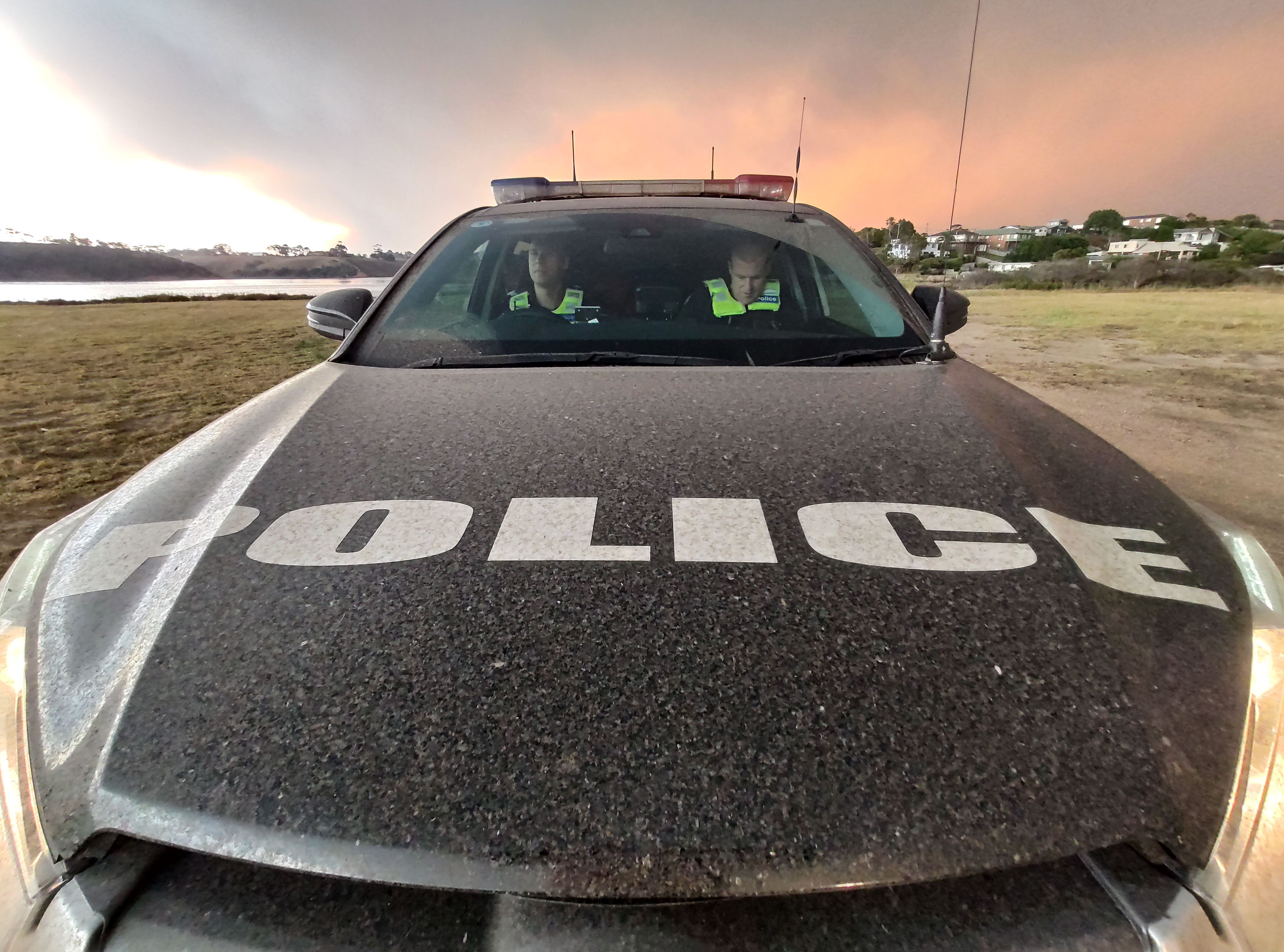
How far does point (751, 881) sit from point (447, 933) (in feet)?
1.00

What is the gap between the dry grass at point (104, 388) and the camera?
4320 millimetres

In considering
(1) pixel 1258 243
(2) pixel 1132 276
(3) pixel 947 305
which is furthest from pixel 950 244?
(1) pixel 1258 243

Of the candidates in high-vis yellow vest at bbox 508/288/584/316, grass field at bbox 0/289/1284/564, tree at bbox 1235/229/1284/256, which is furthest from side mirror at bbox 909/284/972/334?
tree at bbox 1235/229/1284/256

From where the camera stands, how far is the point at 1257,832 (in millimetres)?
782

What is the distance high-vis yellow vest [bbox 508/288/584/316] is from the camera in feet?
6.81

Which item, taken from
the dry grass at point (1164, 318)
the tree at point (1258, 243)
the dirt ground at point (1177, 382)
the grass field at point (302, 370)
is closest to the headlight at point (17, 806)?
the grass field at point (302, 370)

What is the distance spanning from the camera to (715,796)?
28.8 inches

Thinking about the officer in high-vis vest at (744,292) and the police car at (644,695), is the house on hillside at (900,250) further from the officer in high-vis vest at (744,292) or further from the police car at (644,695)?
the police car at (644,695)

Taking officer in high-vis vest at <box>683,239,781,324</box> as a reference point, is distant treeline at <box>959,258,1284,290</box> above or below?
below

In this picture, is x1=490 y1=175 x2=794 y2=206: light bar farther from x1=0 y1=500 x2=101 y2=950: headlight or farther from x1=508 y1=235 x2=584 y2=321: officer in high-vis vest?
x1=0 y1=500 x2=101 y2=950: headlight

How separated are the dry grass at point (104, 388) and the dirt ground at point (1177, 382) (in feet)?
20.6

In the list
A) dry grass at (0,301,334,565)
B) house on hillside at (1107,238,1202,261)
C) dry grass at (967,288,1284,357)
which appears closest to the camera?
dry grass at (0,301,334,565)

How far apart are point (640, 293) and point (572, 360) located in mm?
426

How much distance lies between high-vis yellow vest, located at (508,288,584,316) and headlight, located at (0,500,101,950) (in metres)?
1.39
